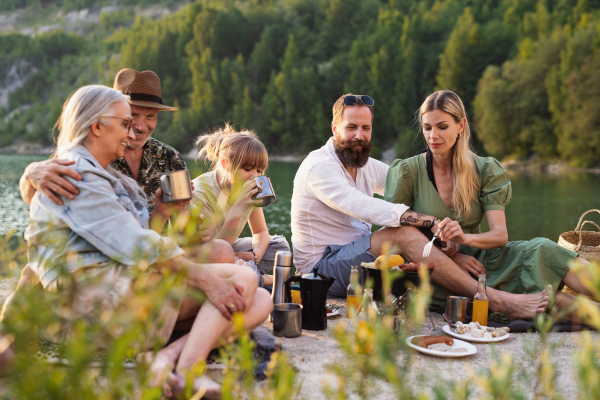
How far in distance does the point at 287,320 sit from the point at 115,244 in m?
1.36

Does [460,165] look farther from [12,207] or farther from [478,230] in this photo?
[12,207]

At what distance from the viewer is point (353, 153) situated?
455 cm

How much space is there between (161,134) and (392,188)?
5941cm

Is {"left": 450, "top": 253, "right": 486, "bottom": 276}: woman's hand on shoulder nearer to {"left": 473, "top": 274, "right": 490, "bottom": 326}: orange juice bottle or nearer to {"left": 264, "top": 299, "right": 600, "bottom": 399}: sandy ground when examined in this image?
{"left": 473, "top": 274, "right": 490, "bottom": 326}: orange juice bottle

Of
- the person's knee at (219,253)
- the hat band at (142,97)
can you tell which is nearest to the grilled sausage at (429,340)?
the person's knee at (219,253)

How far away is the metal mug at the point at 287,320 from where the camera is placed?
10.8 feet

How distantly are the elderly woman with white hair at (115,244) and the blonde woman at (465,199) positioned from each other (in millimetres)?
1921

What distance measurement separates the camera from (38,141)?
73562 mm

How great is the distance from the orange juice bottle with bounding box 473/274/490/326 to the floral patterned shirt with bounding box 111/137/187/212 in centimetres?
235

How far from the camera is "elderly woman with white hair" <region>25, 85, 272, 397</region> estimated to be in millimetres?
2244

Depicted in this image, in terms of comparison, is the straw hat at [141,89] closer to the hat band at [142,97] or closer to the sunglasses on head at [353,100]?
the hat band at [142,97]

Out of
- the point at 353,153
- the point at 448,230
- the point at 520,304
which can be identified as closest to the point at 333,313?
the point at 448,230

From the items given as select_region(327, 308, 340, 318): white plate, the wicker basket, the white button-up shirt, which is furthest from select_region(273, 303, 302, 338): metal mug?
the wicker basket

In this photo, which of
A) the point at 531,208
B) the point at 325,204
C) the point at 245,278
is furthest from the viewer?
the point at 531,208
